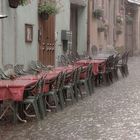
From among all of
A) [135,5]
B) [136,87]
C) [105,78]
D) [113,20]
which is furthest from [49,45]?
[135,5]

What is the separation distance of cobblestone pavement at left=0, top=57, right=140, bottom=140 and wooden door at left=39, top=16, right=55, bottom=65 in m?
5.32

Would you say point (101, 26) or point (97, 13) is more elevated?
Answer: point (97, 13)

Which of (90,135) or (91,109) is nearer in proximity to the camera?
(90,135)

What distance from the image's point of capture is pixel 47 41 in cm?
2048

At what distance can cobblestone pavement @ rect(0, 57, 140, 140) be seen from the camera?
9141 mm

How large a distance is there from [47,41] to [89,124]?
10433mm

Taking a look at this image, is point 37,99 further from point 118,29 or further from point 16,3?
A: point 118,29

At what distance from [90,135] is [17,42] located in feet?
25.5

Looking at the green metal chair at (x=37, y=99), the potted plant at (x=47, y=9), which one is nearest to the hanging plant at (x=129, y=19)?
the potted plant at (x=47, y=9)

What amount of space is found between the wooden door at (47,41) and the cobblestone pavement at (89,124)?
5318mm

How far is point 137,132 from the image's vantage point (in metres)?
9.41

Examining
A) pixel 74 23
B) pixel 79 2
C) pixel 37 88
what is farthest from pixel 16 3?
pixel 74 23

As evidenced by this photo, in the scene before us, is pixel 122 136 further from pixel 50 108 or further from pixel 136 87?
pixel 136 87

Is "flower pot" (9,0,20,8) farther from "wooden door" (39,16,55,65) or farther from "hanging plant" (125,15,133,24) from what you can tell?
"hanging plant" (125,15,133,24)
